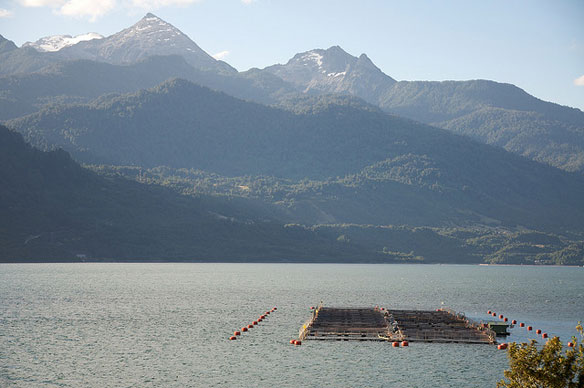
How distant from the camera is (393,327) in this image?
11906 centimetres

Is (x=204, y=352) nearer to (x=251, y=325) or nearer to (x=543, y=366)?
(x=251, y=325)

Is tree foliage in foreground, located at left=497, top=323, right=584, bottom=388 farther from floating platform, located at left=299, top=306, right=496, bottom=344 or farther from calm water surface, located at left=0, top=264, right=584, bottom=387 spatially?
floating platform, located at left=299, top=306, right=496, bottom=344

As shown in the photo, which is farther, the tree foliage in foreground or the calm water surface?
the calm water surface

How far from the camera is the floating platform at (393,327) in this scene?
109 m

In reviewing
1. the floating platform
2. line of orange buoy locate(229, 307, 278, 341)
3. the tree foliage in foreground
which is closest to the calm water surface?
line of orange buoy locate(229, 307, 278, 341)

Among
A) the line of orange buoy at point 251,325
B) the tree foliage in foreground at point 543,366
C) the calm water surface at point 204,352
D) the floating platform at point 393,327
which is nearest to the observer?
the tree foliage in foreground at point 543,366

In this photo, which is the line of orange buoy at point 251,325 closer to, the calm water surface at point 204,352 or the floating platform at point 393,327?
the calm water surface at point 204,352

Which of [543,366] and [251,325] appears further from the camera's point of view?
[251,325]

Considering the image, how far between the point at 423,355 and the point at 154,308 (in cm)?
7048

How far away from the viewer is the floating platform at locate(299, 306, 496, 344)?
109 m

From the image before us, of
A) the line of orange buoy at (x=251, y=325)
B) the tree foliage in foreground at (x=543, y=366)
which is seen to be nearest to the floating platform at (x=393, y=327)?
the line of orange buoy at (x=251, y=325)

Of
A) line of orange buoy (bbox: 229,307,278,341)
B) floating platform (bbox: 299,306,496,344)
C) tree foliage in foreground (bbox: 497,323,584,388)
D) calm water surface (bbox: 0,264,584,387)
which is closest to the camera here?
tree foliage in foreground (bbox: 497,323,584,388)

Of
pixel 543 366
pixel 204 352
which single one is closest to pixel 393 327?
pixel 204 352

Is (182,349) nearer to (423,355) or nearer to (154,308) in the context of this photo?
(423,355)
